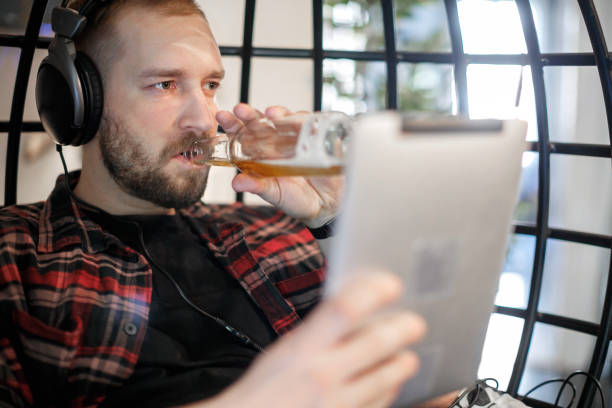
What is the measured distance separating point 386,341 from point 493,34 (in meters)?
1.92

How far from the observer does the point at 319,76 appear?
1.55 metres

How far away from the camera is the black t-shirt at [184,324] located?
1058 mm

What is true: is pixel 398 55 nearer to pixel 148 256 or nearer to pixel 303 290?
pixel 303 290

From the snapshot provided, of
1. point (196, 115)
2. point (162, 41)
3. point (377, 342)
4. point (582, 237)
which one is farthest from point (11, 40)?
point (582, 237)

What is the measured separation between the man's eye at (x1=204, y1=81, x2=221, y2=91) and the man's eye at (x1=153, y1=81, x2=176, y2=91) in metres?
0.09

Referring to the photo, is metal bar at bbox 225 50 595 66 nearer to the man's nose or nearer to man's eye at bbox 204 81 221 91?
man's eye at bbox 204 81 221 91

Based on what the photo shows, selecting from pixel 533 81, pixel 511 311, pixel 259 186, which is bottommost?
pixel 511 311

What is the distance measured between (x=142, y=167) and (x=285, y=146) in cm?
41

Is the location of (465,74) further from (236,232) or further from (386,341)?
(386,341)

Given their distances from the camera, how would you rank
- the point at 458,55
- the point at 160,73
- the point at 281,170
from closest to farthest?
the point at 281,170 < the point at 160,73 < the point at 458,55

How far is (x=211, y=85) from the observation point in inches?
53.1

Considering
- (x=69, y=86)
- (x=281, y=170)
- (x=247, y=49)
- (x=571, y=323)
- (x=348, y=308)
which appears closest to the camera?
(x=348, y=308)

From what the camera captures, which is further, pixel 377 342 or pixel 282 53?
pixel 282 53

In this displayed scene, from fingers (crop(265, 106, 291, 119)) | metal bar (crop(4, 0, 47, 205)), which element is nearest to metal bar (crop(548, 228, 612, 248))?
fingers (crop(265, 106, 291, 119))
